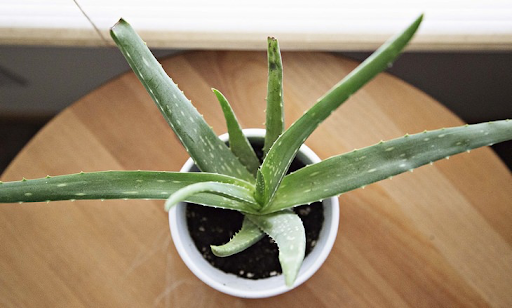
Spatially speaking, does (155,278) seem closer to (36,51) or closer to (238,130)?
(238,130)

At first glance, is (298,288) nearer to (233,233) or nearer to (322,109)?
(233,233)

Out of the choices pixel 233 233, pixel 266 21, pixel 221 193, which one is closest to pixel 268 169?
pixel 221 193

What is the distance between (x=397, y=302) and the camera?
1.85ft

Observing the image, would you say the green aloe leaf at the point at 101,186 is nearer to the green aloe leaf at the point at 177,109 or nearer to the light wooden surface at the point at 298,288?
the green aloe leaf at the point at 177,109

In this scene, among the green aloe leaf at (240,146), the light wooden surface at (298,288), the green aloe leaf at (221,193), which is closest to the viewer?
the green aloe leaf at (221,193)

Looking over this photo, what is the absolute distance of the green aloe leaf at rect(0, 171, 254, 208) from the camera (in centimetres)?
36

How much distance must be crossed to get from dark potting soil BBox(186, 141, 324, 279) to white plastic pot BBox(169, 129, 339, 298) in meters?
0.02

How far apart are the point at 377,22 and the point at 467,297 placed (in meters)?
0.36

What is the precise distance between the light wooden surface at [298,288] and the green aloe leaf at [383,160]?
19 centimetres

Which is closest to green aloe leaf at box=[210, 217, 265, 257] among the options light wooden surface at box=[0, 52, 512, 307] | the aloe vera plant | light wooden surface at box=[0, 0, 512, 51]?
the aloe vera plant

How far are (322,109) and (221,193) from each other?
93 mm

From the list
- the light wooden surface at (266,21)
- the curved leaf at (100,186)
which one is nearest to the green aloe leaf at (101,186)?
the curved leaf at (100,186)

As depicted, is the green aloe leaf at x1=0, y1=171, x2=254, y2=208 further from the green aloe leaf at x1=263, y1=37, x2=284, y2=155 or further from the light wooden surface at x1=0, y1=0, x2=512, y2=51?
the light wooden surface at x1=0, y1=0, x2=512, y2=51

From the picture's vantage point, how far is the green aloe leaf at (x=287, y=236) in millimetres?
330
